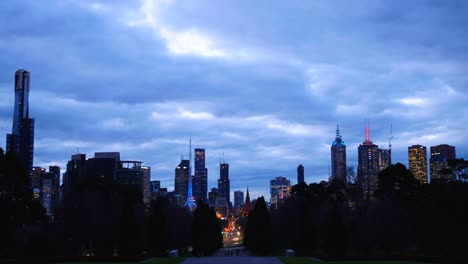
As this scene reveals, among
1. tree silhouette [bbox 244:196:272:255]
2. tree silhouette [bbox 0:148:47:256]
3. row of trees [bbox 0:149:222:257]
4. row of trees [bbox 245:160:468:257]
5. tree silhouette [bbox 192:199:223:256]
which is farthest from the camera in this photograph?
tree silhouette [bbox 192:199:223:256]

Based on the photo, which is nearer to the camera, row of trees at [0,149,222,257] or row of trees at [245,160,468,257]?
row of trees at [0,149,222,257]

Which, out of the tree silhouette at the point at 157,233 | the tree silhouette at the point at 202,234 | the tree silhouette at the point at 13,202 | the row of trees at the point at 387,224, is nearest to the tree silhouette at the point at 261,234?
the row of trees at the point at 387,224

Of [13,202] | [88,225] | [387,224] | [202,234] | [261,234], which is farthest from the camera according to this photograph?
[202,234]

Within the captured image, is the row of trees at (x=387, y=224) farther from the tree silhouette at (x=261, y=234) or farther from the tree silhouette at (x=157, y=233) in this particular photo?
the tree silhouette at (x=157, y=233)

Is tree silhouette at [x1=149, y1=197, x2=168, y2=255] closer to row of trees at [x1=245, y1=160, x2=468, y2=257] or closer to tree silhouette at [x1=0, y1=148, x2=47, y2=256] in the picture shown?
row of trees at [x1=245, y1=160, x2=468, y2=257]

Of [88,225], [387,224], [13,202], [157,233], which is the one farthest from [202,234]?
[13,202]

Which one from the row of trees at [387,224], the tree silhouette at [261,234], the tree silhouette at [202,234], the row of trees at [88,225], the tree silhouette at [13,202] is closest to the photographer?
the tree silhouette at [13,202]

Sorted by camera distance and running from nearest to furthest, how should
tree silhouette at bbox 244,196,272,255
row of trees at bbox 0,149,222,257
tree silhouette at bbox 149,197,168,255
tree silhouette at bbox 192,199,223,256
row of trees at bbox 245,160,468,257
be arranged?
1. row of trees at bbox 0,149,222,257
2. row of trees at bbox 245,160,468,257
3. tree silhouette at bbox 149,197,168,255
4. tree silhouette at bbox 244,196,272,255
5. tree silhouette at bbox 192,199,223,256

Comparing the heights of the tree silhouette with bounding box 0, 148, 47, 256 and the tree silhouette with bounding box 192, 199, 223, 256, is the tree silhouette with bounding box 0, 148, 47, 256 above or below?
above

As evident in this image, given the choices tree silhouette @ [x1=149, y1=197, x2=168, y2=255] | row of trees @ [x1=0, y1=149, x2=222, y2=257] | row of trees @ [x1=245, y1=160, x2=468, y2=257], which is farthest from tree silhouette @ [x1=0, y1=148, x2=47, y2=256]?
row of trees @ [x1=245, y1=160, x2=468, y2=257]

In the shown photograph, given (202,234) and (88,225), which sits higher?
(88,225)

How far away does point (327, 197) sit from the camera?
128 meters

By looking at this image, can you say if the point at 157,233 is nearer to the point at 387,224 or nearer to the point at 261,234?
the point at 261,234

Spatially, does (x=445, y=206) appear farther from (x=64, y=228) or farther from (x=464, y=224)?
(x=64, y=228)
